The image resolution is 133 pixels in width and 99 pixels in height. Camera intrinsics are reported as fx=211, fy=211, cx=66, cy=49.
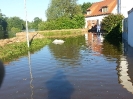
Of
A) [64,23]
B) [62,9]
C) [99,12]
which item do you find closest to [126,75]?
[64,23]

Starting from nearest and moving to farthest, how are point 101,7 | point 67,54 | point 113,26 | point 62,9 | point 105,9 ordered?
point 67,54 < point 113,26 < point 105,9 < point 101,7 < point 62,9

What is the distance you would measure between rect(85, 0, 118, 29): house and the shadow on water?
42421 mm

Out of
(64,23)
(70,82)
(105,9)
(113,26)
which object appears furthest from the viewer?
(64,23)

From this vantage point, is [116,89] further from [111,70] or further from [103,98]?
[111,70]

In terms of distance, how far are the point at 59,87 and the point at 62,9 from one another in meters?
51.8

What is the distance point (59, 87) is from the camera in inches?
319

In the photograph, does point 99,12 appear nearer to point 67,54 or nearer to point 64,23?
point 64,23

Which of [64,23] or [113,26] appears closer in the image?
[113,26]

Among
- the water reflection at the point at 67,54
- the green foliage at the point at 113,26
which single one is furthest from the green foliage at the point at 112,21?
the water reflection at the point at 67,54

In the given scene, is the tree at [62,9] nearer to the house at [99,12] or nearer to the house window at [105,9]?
the house at [99,12]

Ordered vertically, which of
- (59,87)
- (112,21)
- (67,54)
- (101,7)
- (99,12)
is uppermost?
(101,7)

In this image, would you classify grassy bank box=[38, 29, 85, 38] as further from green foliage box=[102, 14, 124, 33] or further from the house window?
green foliage box=[102, 14, 124, 33]

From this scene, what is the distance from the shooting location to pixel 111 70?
35.0ft

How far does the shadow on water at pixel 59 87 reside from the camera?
23.6ft
